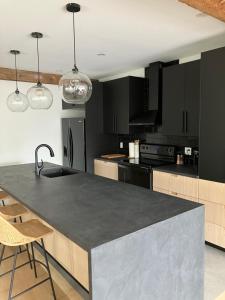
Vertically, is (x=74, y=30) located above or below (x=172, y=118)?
above

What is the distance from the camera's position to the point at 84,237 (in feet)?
4.47

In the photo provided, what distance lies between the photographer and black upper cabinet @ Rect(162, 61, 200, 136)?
336 cm

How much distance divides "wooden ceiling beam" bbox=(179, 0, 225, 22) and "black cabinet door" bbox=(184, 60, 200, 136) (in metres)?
1.39

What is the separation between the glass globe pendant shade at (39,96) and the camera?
2.88 m

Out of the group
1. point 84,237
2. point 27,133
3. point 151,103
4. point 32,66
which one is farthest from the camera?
point 27,133

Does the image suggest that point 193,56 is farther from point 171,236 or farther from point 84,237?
point 84,237

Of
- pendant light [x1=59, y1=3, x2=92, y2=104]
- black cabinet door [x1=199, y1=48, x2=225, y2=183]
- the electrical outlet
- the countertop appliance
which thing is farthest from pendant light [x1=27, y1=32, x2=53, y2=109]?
the electrical outlet

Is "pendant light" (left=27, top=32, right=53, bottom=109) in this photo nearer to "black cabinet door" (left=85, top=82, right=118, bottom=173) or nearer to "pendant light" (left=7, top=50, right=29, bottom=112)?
"pendant light" (left=7, top=50, right=29, bottom=112)

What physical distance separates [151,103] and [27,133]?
2577mm

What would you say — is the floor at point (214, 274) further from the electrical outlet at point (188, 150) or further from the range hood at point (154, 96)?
the range hood at point (154, 96)

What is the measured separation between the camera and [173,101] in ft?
12.0

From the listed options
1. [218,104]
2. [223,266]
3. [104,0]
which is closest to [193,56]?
[218,104]

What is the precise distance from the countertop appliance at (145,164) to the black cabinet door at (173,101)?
0.49 m

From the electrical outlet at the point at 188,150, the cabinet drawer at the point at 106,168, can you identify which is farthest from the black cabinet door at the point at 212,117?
the cabinet drawer at the point at 106,168
